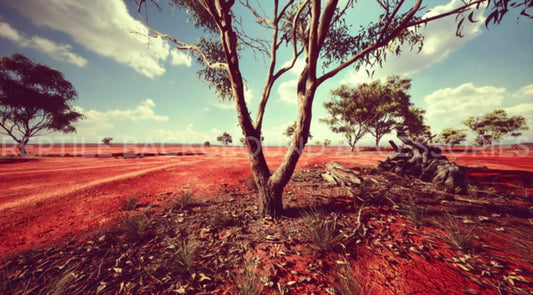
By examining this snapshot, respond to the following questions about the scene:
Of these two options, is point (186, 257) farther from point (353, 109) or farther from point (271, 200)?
point (353, 109)

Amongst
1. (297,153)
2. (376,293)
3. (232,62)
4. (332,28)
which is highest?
(332,28)

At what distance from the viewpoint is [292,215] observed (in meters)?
3.73

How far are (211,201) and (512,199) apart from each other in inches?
318

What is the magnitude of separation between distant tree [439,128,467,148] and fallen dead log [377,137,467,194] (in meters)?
32.0

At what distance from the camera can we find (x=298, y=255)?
2617 millimetres

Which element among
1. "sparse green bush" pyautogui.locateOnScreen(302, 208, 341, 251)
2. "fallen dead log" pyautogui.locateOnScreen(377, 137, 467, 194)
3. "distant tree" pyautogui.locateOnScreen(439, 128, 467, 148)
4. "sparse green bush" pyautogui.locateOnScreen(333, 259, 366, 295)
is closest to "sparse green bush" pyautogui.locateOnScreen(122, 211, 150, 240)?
"sparse green bush" pyautogui.locateOnScreen(302, 208, 341, 251)

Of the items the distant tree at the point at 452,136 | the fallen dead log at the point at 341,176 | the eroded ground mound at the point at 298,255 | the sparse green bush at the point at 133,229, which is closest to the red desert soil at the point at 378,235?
the eroded ground mound at the point at 298,255

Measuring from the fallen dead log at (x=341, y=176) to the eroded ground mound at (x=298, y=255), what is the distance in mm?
1465

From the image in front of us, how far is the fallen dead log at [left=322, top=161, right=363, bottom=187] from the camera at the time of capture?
5.30 metres

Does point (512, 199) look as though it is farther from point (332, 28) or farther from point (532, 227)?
point (332, 28)

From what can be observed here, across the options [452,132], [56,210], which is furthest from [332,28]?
[452,132]

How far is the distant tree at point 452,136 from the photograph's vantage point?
27606mm

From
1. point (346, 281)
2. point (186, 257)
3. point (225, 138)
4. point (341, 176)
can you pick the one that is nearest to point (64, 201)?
point (186, 257)

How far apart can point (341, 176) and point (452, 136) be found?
3597 centimetres
